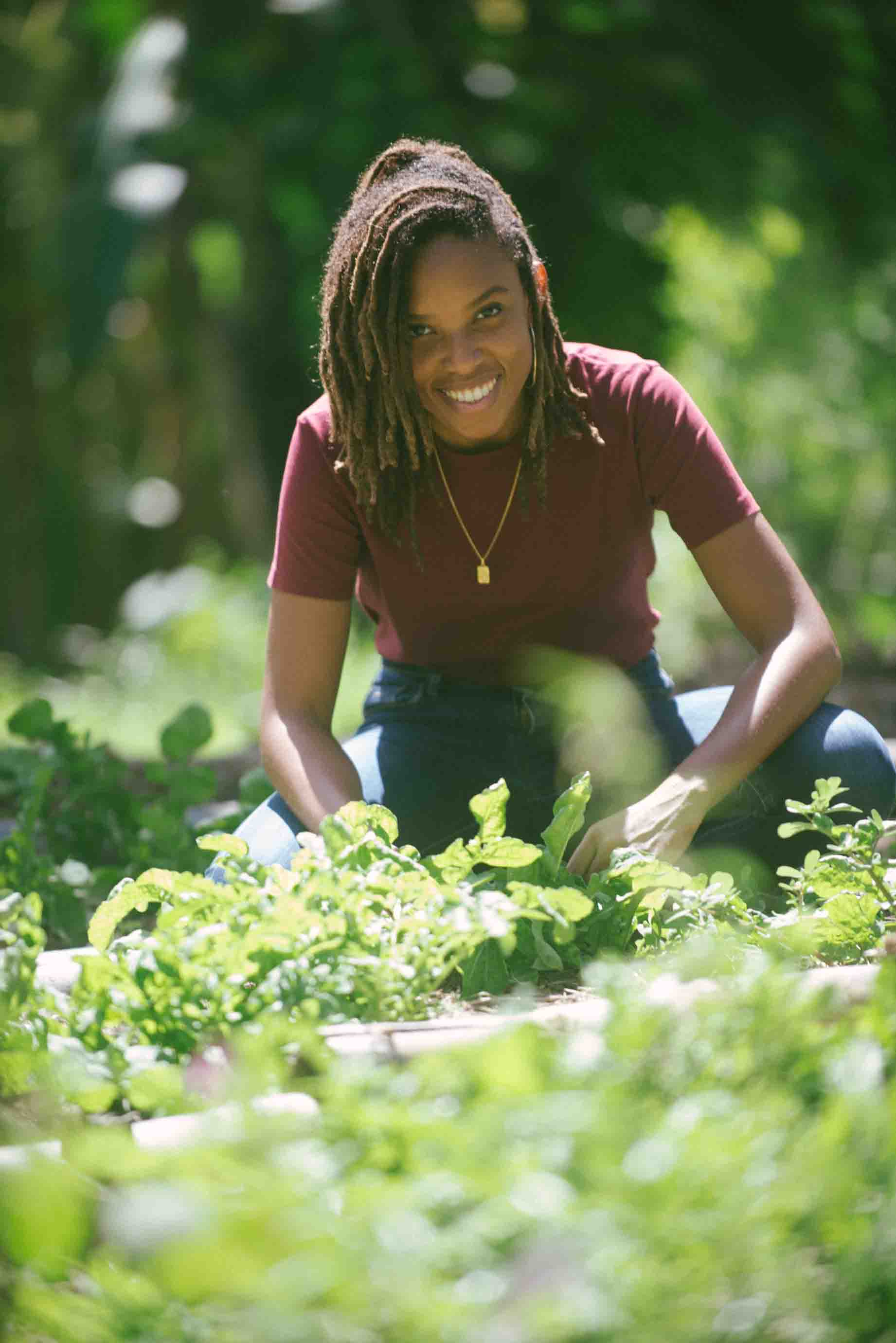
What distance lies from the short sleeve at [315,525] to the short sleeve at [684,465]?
48cm

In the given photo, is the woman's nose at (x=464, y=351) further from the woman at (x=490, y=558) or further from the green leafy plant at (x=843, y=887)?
the green leafy plant at (x=843, y=887)

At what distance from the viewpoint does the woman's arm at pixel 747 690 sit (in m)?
2.09

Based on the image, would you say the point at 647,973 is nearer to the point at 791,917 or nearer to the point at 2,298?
the point at 791,917

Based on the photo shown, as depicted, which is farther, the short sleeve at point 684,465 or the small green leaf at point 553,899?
the short sleeve at point 684,465

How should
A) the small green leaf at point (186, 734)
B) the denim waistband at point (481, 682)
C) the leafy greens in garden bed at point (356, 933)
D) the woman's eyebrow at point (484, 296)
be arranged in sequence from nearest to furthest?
1. the leafy greens in garden bed at point (356, 933)
2. the woman's eyebrow at point (484, 296)
3. the denim waistband at point (481, 682)
4. the small green leaf at point (186, 734)

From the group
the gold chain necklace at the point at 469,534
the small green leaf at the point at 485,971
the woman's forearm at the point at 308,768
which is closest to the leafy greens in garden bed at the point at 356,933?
the small green leaf at the point at 485,971

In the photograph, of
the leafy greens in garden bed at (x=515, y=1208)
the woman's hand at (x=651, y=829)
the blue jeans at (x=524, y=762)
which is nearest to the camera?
the leafy greens in garden bed at (x=515, y=1208)

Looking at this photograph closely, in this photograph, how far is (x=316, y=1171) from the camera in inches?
42.3

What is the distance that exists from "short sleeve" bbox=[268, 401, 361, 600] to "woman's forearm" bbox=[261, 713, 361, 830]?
0.22 m

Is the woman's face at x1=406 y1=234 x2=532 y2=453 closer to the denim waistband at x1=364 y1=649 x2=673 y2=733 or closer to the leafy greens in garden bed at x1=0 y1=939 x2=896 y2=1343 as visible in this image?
the denim waistband at x1=364 y1=649 x2=673 y2=733

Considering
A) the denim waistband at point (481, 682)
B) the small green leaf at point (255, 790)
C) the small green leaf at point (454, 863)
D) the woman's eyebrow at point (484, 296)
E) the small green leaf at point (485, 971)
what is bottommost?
the small green leaf at point (255, 790)

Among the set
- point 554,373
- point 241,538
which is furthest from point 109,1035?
point 241,538

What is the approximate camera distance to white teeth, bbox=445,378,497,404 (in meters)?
2.26

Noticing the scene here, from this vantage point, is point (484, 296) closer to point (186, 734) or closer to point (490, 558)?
point (490, 558)
